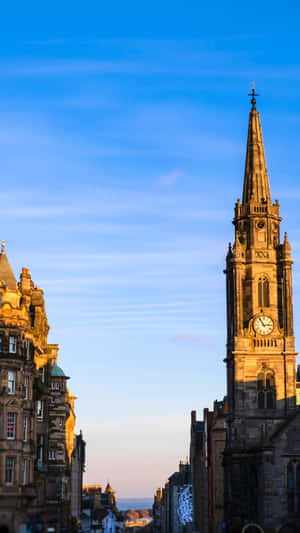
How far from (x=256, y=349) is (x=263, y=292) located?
6115 mm

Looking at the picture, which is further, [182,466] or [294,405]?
[182,466]

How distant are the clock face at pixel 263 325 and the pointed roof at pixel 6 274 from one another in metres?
25.6

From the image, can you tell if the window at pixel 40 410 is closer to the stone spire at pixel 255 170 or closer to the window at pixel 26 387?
the window at pixel 26 387

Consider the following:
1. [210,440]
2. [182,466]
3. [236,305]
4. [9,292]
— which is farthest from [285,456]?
[182,466]

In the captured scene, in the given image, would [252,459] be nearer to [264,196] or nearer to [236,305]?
[236,305]

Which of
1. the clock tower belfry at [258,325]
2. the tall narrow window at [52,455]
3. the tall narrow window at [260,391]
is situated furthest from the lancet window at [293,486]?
the tall narrow window at [52,455]

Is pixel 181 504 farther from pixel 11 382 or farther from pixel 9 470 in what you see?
pixel 11 382

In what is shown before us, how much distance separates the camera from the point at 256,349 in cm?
8850


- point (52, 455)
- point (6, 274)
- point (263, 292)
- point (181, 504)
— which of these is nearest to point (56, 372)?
point (52, 455)

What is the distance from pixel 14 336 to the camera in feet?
246

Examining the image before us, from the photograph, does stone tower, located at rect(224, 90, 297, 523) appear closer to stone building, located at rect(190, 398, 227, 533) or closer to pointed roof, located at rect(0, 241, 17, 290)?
stone building, located at rect(190, 398, 227, 533)

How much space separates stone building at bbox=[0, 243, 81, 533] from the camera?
7212 cm

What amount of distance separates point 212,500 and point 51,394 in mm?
25051

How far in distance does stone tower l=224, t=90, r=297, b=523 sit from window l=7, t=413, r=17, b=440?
76.3 feet
